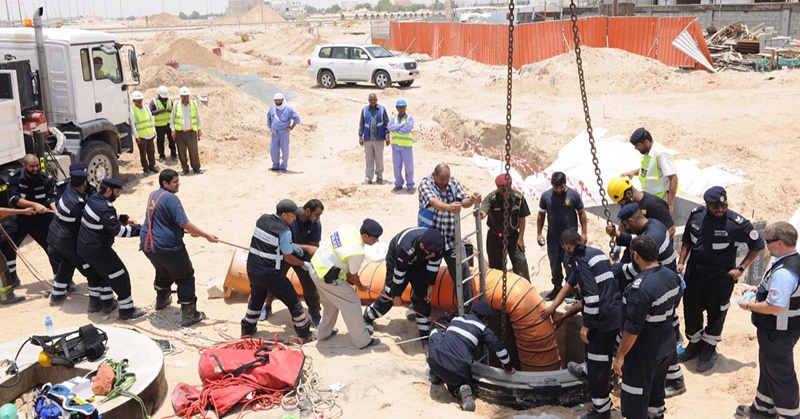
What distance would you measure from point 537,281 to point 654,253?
14.1 feet

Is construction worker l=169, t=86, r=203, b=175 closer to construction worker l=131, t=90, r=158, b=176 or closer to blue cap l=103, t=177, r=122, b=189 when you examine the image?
construction worker l=131, t=90, r=158, b=176

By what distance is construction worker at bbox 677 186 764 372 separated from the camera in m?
7.04

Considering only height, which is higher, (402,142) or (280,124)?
(280,124)

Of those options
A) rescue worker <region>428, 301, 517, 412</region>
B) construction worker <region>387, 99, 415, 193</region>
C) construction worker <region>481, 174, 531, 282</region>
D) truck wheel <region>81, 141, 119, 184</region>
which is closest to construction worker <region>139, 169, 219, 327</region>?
rescue worker <region>428, 301, 517, 412</region>

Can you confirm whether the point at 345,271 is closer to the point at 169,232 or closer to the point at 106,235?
the point at 169,232

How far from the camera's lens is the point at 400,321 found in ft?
28.9

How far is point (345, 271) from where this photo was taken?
302 inches

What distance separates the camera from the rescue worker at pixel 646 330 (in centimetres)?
571

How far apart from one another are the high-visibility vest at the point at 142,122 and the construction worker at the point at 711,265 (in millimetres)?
11671

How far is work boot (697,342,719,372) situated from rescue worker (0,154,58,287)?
8201mm

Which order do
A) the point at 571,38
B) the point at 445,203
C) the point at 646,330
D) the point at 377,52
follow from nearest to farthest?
the point at 646,330, the point at 445,203, the point at 377,52, the point at 571,38

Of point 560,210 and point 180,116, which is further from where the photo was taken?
point 180,116

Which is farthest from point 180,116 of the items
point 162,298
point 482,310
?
point 482,310

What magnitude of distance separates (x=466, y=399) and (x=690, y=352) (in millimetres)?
2681
